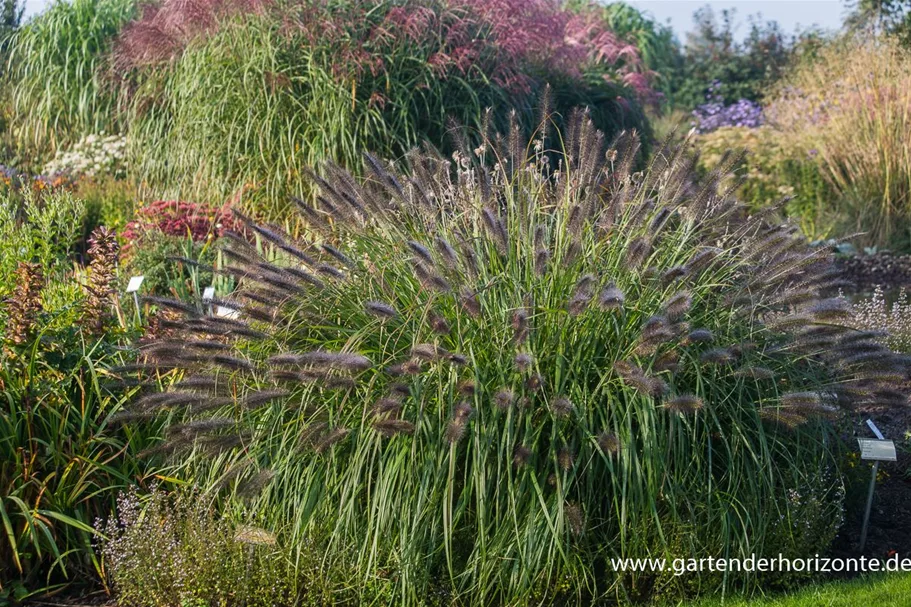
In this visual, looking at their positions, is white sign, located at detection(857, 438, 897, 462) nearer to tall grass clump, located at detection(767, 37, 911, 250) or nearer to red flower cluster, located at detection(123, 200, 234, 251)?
red flower cluster, located at detection(123, 200, 234, 251)

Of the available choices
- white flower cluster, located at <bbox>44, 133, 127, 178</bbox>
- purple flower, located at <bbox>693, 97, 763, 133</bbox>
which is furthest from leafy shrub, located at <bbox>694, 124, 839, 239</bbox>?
white flower cluster, located at <bbox>44, 133, 127, 178</bbox>

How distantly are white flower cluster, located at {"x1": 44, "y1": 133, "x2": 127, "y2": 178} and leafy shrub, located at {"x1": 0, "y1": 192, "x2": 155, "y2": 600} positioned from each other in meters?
6.38

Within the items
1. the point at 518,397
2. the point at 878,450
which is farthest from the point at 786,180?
the point at 518,397

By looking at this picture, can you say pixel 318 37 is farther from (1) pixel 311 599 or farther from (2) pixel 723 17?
Result: (2) pixel 723 17

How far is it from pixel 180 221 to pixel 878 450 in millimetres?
5361

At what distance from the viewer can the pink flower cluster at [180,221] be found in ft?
24.3

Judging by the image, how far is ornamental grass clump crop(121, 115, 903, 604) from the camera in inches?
130

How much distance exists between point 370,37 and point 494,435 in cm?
572

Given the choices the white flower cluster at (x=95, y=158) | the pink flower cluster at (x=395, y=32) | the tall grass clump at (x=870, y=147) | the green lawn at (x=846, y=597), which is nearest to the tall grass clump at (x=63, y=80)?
the white flower cluster at (x=95, y=158)

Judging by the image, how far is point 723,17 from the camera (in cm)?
2606

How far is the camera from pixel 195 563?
11.5 ft

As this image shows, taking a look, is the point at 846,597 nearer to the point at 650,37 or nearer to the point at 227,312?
the point at 227,312

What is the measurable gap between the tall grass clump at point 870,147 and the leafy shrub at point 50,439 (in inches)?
336

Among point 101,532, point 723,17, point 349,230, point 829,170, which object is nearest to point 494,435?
point 349,230
